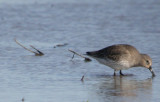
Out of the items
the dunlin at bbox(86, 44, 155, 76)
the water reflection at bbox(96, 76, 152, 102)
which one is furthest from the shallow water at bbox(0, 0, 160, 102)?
the dunlin at bbox(86, 44, 155, 76)

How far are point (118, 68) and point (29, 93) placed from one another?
2397mm

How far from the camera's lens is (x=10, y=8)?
56.5 ft

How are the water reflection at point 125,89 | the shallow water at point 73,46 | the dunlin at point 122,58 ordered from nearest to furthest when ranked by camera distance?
1. the water reflection at point 125,89
2. the shallow water at point 73,46
3. the dunlin at point 122,58

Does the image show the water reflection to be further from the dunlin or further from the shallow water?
the dunlin

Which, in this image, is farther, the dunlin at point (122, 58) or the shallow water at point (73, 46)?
the dunlin at point (122, 58)

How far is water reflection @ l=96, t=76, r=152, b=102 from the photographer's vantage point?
6.79 metres

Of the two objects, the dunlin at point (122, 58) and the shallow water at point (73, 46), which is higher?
the dunlin at point (122, 58)

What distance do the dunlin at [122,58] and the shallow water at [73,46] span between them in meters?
0.20

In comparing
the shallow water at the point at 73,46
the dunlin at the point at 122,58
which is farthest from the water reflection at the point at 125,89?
the dunlin at the point at 122,58

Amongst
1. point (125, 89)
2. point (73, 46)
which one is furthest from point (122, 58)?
point (73, 46)

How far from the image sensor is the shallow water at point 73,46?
23.5 feet

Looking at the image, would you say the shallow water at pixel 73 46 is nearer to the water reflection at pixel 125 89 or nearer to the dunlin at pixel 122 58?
the water reflection at pixel 125 89

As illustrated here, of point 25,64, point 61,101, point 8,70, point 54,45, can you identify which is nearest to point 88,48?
point 54,45

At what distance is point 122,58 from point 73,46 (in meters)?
2.84
